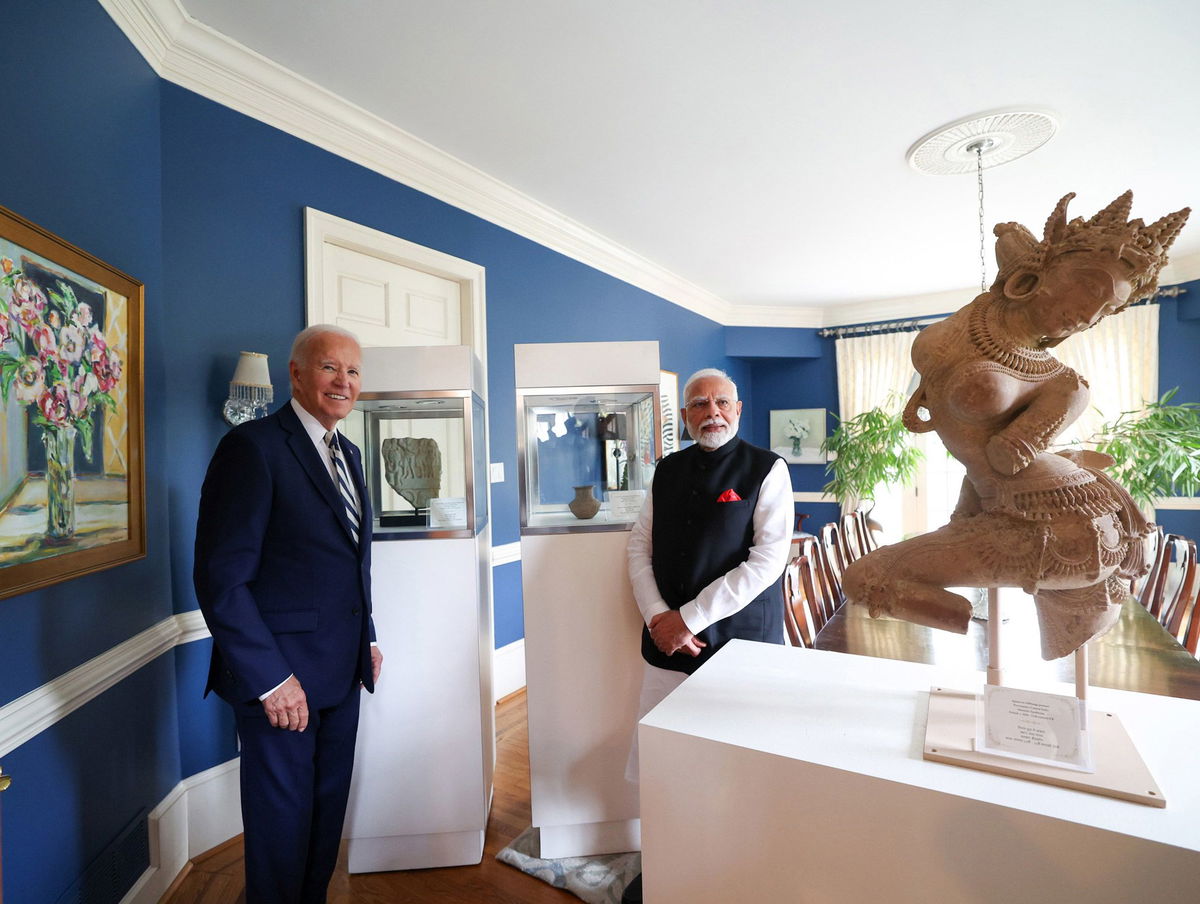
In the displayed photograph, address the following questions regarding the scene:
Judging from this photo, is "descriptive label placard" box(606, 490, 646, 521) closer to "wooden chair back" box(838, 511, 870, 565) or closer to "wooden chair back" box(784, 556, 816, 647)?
"wooden chair back" box(784, 556, 816, 647)

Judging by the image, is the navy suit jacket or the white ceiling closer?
the navy suit jacket

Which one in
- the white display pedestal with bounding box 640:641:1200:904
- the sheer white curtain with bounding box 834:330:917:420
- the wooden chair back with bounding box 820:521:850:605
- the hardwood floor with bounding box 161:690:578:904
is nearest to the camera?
the white display pedestal with bounding box 640:641:1200:904

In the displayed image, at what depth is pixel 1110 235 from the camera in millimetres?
748

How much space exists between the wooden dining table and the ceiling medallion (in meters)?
2.11

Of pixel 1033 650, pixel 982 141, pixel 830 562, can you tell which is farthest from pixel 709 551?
pixel 982 141

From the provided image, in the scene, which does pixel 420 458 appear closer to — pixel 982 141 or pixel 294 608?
Answer: pixel 294 608

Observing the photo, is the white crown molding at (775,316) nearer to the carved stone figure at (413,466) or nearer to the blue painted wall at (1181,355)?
the blue painted wall at (1181,355)

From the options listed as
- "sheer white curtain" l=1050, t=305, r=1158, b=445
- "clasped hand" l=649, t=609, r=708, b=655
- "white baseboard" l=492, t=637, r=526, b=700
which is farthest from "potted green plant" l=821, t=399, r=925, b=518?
"clasped hand" l=649, t=609, r=708, b=655

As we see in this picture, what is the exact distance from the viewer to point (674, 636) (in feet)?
5.67

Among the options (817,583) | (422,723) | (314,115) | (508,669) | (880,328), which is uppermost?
(314,115)

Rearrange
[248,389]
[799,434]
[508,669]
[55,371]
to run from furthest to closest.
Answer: [799,434] < [508,669] < [248,389] < [55,371]

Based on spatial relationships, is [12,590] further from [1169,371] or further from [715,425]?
[1169,371]

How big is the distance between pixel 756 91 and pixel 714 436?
1.57 meters

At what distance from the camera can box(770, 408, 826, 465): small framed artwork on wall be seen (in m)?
6.63
